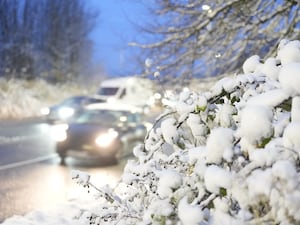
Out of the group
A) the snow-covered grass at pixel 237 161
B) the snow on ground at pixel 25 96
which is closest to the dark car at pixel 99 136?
the snow-covered grass at pixel 237 161

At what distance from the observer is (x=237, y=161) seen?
8.41 feet

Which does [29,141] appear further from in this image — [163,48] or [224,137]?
[224,137]

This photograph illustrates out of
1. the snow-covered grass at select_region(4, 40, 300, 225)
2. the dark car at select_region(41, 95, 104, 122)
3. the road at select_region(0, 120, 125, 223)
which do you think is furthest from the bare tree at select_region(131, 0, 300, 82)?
the dark car at select_region(41, 95, 104, 122)

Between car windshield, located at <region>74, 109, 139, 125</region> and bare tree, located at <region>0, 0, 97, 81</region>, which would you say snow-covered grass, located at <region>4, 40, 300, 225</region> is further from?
bare tree, located at <region>0, 0, 97, 81</region>

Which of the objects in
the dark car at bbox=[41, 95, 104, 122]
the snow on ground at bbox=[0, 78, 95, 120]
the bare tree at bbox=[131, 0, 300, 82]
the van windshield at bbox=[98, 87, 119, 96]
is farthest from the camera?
the van windshield at bbox=[98, 87, 119, 96]

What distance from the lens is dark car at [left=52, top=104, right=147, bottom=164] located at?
12.8 meters

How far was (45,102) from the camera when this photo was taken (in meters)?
36.3

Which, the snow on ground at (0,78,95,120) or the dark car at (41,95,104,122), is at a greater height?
the snow on ground at (0,78,95,120)

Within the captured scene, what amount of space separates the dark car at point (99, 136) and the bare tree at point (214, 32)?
3.27 metres

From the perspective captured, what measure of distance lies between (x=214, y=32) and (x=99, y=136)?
14.9ft

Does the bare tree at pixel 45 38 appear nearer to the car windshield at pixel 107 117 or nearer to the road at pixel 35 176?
the road at pixel 35 176

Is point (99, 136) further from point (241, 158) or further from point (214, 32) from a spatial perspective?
point (241, 158)

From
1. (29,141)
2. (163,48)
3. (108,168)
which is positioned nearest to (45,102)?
(29,141)

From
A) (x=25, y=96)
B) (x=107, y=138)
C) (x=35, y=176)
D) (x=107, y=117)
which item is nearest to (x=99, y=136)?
(x=107, y=138)
